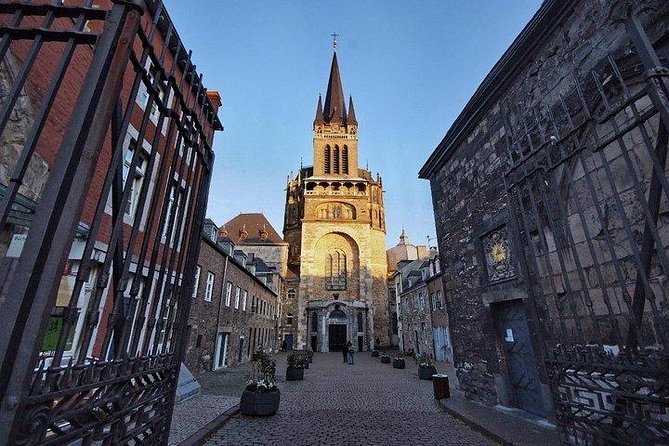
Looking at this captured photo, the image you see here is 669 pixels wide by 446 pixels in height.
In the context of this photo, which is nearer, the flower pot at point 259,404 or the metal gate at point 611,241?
the metal gate at point 611,241

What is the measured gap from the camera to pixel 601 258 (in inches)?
179

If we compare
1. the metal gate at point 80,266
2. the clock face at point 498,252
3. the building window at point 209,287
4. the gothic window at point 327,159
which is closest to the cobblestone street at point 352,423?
the clock face at point 498,252

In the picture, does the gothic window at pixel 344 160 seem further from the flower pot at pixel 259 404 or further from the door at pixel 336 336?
the flower pot at pixel 259 404

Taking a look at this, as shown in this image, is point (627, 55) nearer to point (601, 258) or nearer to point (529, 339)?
point (601, 258)

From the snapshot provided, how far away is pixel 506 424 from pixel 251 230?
4552 centimetres

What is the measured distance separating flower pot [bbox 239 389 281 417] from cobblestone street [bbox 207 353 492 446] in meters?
0.13

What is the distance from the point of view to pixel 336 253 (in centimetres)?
4262

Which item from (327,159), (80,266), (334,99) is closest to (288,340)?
(327,159)

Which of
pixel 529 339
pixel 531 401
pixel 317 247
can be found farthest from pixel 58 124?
pixel 317 247

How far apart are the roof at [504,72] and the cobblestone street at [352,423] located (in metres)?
6.89

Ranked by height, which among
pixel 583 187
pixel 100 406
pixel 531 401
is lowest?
pixel 531 401

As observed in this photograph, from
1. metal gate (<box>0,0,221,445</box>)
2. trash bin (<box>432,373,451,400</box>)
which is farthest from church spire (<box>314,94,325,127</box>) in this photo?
metal gate (<box>0,0,221,445</box>)

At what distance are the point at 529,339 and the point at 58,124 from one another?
9763 mm

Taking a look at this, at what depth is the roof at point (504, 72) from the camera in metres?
5.56
